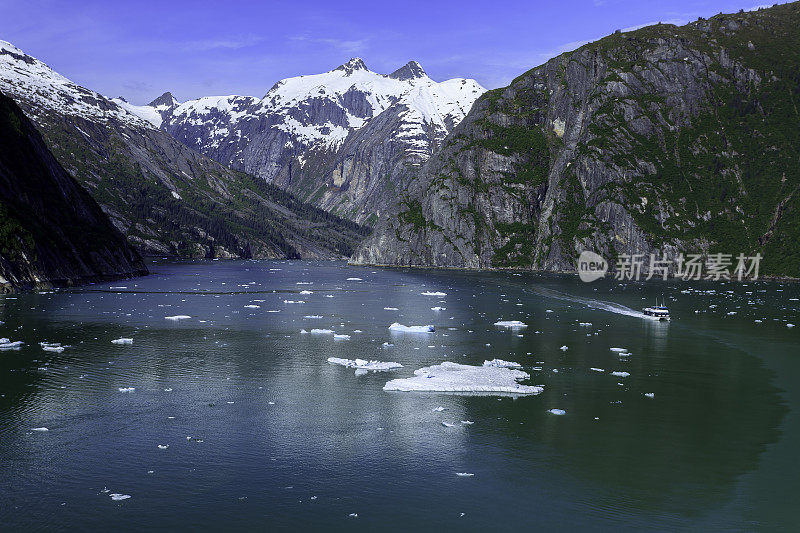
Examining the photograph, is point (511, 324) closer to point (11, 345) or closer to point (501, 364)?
point (501, 364)

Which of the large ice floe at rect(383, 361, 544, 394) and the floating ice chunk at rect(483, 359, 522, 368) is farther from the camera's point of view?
the floating ice chunk at rect(483, 359, 522, 368)

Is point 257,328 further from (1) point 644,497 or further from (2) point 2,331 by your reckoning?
(1) point 644,497

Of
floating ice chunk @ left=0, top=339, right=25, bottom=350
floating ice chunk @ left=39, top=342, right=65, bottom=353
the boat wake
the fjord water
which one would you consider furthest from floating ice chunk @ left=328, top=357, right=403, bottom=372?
the boat wake

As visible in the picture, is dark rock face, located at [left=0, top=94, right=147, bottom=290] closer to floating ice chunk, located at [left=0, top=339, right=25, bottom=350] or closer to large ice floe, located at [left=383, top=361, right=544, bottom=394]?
floating ice chunk, located at [left=0, top=339, right=25, bottom=350]

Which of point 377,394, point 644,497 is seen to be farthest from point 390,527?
point 377,394

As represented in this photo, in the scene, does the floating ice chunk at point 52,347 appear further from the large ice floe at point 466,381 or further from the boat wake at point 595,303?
the boat wake at point 595,303

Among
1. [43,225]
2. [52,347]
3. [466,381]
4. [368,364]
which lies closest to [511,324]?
[368,364]

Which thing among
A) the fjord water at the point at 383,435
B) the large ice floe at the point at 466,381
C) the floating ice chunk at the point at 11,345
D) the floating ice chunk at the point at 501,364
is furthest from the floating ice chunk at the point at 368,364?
the floating ice chunk at the point at 11,345
